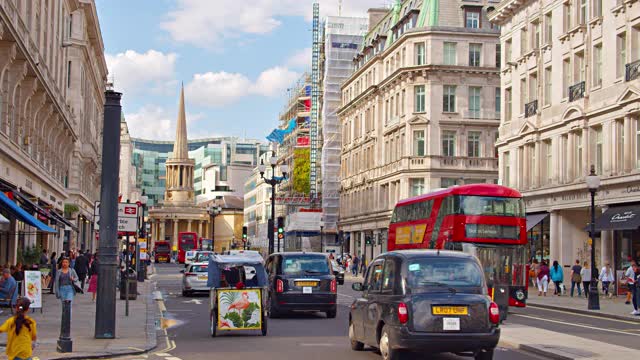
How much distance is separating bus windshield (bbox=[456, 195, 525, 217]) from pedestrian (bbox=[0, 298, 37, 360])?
20.6m

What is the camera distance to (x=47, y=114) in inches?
1718

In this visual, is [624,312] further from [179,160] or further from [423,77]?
[179,160]

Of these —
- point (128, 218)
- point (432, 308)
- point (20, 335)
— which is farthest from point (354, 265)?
point (20, 335)

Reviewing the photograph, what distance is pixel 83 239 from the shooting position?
78.8 m

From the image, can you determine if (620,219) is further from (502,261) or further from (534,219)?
(502,261)

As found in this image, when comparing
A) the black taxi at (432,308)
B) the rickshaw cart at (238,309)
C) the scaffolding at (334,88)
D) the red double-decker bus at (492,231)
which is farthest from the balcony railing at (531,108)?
the scaffolding at (334,88)

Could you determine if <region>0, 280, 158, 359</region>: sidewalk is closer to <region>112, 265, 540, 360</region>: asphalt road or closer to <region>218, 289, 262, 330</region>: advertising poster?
<region>112, 265, 540, 360</region>: asphalt road

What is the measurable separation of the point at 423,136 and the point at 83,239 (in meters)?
29.0

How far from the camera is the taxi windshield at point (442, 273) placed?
49.0 ft

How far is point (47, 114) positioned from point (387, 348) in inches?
1263

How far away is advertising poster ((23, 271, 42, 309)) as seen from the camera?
2553cm

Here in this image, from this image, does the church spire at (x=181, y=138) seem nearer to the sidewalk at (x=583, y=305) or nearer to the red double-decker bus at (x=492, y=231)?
the sidewalk at (x=583, y=305)

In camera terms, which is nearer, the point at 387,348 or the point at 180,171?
the point at 387,348

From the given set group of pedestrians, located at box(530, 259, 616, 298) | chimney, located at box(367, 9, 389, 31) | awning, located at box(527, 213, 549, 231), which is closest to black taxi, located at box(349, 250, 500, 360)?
group of pedestrians, located at box(530, 259, 616, 298)
